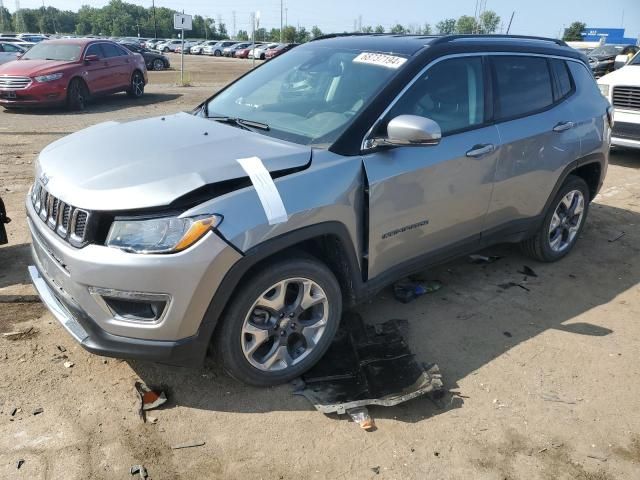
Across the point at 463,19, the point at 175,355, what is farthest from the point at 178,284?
the point at 463,19

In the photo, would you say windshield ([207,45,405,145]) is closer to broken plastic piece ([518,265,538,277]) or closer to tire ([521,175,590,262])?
tire ([521,175,590,262])

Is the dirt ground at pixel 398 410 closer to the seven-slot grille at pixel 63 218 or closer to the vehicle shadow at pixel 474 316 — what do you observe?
the vehicle shadow at pixel 474 316

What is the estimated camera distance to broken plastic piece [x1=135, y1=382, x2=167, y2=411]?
2.96 m

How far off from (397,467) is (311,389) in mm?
689

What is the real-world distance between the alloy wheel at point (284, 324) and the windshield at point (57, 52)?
476 inches

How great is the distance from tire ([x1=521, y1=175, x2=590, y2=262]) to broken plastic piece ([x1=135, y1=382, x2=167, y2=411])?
3.32 metres

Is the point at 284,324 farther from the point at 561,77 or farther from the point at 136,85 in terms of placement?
the point at 136,85

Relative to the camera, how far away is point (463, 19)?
55.8 metres

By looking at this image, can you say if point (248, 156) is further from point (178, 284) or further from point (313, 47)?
point (313, 47)

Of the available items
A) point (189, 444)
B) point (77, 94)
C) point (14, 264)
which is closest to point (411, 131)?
point (189, 444)

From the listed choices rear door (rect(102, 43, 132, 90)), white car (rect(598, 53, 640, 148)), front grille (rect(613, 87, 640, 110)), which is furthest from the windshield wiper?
rear door (rect(102, 43, 132, 90))

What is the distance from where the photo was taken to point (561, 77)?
4.59 m

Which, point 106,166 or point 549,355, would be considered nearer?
point 106,166

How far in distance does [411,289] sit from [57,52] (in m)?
12.2
